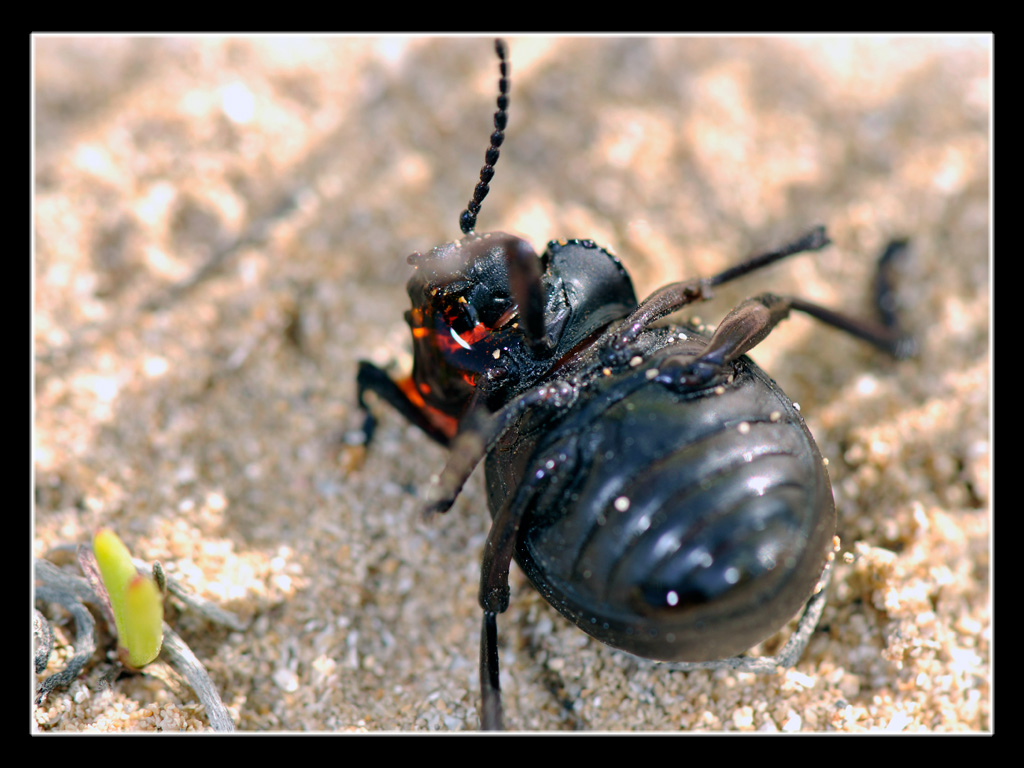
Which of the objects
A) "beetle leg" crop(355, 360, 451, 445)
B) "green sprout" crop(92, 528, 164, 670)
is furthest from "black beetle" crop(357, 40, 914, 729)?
"green sprout" crop(92, 528, 164, 670)

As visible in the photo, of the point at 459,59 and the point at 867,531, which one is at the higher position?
the point at 459,59

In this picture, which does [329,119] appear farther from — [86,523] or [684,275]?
[86,523]

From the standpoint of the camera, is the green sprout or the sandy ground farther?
the sandy ground

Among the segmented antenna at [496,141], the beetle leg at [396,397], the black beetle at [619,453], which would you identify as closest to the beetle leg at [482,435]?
the black beetle at [619,453]

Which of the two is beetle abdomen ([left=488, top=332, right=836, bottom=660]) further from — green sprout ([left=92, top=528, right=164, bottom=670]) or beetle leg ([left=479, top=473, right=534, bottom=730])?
green sprout ([left=92, top=528, right=164, bottom=670])

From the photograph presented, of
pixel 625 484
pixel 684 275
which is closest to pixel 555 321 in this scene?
pixel 625 484

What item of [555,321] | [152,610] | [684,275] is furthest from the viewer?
[684,275]
